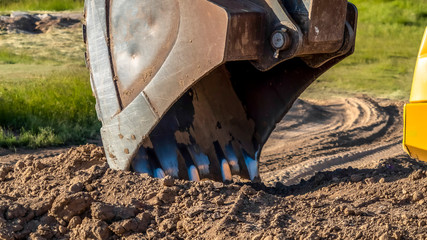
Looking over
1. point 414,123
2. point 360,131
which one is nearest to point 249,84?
point 414,123

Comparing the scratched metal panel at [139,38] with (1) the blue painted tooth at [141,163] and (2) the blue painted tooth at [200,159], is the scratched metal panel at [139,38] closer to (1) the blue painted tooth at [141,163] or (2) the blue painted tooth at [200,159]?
(1) the blue painted tooth at [141,163]

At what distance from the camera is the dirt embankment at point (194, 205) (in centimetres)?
345

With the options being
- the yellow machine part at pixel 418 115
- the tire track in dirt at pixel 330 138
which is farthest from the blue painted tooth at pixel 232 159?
the yellow machine part at pixel 418 115

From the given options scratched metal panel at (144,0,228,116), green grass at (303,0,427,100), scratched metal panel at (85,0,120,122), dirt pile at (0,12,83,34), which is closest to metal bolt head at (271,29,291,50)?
scratched metal panel at (144,0,228,116)

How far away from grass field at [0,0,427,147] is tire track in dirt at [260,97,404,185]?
1.72 metres

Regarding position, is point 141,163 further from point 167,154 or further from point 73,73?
point 73,73

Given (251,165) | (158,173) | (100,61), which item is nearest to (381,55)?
(251,165)

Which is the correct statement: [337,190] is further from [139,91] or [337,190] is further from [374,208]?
[139,91]

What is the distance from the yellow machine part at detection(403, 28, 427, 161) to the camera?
3254 millimetres

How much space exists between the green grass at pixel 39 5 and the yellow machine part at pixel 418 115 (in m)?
14.7

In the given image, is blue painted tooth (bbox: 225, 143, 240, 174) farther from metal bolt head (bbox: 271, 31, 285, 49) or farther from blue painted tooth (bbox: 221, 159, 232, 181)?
Result: metal bolt head (bbox: 271, 31, 285, 49)

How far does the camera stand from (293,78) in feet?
16.1

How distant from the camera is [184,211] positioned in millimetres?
3625

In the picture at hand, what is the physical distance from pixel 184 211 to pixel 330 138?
478 centimetres
